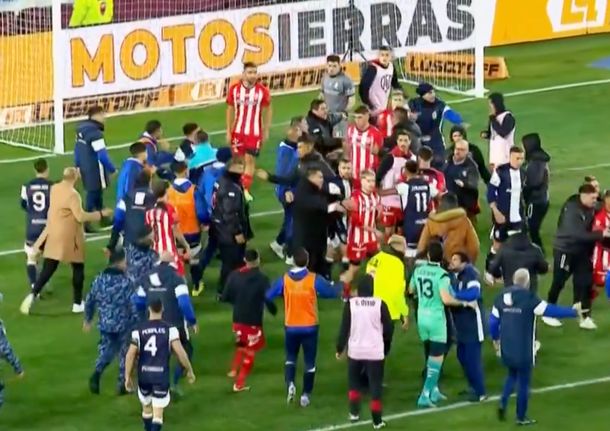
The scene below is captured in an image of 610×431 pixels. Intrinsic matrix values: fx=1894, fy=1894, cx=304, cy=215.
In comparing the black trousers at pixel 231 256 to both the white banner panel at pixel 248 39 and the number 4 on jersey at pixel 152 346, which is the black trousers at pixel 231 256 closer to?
the number 4 on jersey at pixel 152 346

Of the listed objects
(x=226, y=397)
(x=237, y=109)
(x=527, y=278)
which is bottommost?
(x=226, y=397)

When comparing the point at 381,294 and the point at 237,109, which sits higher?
the point at 237,109

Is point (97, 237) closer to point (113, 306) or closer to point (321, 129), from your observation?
point (321, 129)

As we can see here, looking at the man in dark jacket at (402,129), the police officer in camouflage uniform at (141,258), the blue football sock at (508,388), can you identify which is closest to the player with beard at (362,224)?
the man in dark jacket at (402,129)

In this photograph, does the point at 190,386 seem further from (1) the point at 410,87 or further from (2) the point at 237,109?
(1) the point at 410,87

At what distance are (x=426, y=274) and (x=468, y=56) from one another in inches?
650

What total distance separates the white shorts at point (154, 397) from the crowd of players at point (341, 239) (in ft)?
0.05

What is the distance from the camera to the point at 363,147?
26.2 meters

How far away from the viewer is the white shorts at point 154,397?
19.4 metres

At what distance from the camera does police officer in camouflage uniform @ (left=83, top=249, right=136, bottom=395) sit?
67.5 ft

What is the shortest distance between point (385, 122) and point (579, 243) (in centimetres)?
537

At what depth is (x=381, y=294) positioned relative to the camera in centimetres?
2077

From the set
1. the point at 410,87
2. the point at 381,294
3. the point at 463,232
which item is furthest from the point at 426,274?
the point at 410,87

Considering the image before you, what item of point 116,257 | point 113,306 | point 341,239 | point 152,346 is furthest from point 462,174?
point 152,346
